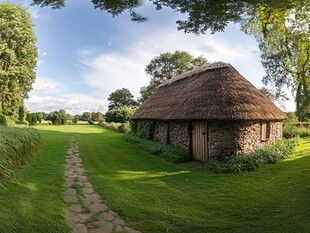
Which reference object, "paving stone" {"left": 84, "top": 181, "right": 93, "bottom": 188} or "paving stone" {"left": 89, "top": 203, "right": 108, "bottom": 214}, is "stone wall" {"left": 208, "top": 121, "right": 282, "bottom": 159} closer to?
"paving stone" {"left": 84, "top": 181, "right": 93, "bottom": 188}

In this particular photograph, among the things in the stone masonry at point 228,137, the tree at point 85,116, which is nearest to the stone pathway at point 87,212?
the stone masonry at point 228,137

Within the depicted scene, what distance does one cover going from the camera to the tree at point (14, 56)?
31.8 meters

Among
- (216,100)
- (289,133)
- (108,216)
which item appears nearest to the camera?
(108,216)

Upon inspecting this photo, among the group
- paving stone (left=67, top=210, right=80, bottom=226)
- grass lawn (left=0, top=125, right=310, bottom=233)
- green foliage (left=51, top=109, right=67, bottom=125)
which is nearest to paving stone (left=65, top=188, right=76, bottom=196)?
grass lawn (left=0, top=125, right=310, bottom=233)

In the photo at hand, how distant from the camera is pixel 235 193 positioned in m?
8.28

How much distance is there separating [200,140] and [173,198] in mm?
6034

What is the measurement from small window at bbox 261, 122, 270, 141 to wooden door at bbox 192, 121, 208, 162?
3.80m

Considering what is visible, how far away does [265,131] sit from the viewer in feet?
51.1

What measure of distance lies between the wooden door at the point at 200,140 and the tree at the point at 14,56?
84.8 feet

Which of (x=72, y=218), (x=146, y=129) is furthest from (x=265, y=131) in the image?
(x=72, y=218)

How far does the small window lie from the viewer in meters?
14.8

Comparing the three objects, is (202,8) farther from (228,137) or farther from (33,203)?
(228,137)

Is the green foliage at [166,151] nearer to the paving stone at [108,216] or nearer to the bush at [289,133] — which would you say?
the paving stone at [108,216]

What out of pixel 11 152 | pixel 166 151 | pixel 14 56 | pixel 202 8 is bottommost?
pixel 166 151
